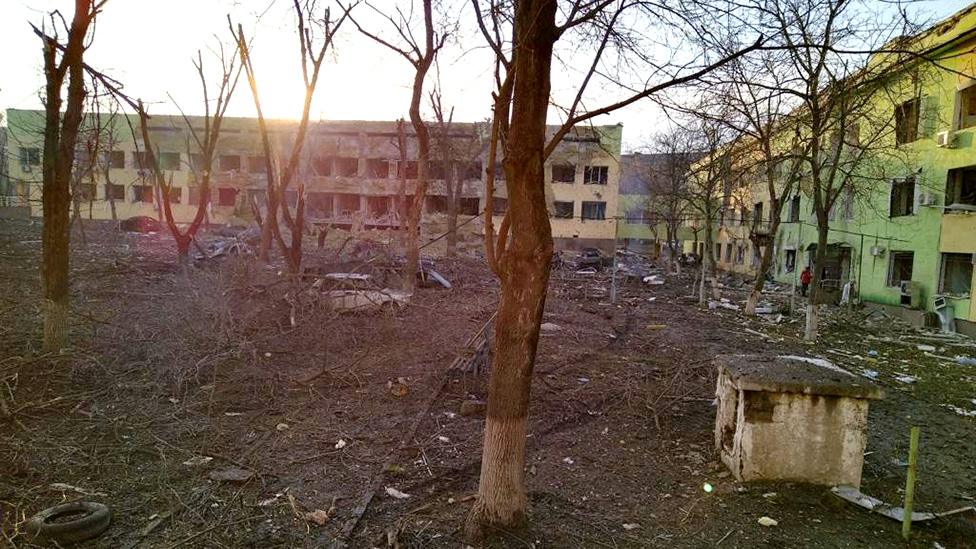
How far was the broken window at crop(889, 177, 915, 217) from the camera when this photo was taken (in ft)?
57.7

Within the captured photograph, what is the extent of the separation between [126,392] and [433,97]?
13.8 m

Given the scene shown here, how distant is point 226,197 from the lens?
146 ft

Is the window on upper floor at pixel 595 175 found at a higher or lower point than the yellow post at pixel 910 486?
higher

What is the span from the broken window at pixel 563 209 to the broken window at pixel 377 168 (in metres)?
13.5

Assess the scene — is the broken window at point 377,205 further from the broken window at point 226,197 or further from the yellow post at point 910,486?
the yellow post at point 910,486

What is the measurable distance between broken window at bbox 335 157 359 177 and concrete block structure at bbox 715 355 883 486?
42277mm

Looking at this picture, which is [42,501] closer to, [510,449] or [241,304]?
[510,449]

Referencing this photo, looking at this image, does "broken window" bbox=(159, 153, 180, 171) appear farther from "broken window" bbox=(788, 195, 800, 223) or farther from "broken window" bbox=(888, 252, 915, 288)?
"broken window" bbox=(888, 252, 915, 288)

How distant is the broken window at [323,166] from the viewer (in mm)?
43719

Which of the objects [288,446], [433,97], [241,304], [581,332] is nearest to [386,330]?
[241,304]

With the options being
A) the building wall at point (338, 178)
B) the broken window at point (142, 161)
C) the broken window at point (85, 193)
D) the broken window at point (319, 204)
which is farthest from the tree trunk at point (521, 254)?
the broken window at point (319, 204)

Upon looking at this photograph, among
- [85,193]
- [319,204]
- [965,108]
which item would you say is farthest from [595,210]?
[85,193]

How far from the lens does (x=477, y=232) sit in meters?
40.2

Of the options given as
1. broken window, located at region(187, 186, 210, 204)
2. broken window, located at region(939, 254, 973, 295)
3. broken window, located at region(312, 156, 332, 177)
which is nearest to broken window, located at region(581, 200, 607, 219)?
broken window, located at region(312, 156, 332, 177)
